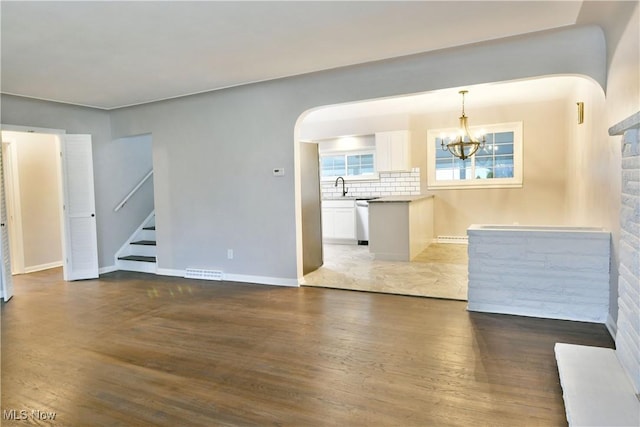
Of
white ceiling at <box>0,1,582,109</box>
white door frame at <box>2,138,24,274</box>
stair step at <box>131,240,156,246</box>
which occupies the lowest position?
stair step at <box>131,240,156,246</box>

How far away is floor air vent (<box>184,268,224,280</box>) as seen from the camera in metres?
5.30

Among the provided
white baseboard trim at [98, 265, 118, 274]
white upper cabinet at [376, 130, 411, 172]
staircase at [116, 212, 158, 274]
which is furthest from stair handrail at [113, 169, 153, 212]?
white upper cabinet at [376, 130, 411, 172]

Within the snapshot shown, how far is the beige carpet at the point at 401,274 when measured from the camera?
14.5 ft

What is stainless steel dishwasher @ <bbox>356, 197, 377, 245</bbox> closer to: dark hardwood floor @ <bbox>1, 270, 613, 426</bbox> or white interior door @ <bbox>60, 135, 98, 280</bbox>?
dark hardwood floor @ <bbox>1, 270, 613, 426</bbox>

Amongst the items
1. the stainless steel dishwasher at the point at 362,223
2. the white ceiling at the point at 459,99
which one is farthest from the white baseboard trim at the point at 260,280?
the stainless steel dishwasher at the point at 362,223

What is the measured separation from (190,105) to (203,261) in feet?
7.18

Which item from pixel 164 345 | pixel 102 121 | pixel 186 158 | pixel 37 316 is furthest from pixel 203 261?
pixel 102 121

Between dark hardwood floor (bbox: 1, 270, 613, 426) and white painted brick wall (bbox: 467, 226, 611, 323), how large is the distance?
148 millimetres

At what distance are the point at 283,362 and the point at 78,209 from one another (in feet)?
14.8

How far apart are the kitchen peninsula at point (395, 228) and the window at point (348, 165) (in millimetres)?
2040

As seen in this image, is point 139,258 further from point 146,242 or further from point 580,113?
point 580,113

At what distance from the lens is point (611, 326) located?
3021mm

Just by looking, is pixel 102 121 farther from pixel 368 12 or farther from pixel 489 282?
pixel 489 282

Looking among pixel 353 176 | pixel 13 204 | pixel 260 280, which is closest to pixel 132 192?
pixel 13 204
